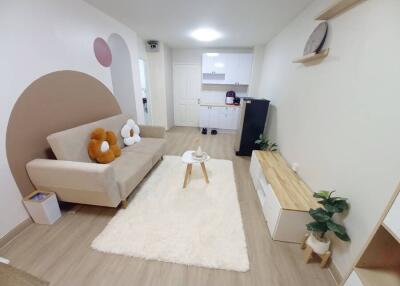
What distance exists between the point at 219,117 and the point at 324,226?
13.1 feet

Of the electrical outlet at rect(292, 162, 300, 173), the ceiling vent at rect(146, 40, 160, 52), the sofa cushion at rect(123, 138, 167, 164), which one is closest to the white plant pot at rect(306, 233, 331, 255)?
the electrical outlet at rect(292, 162, 300, 173)

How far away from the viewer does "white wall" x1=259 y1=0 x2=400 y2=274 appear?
1.01 meters

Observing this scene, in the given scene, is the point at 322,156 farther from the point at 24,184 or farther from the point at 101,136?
the point at 24,184

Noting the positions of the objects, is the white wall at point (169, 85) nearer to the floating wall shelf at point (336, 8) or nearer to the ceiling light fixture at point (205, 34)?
the ceiling light fixture at point (205, 34)

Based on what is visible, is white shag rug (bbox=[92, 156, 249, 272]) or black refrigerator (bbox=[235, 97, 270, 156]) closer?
white shag rug (bbox=[92, 156, 249, 272])

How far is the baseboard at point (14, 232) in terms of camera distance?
58.1 inches

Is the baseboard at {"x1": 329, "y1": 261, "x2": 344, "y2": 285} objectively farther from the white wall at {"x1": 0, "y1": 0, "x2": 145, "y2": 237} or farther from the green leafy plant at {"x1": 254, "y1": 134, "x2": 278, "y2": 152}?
the white wall at {"x1": 0, "y1": 0, "x2": 145, "y2": 237}

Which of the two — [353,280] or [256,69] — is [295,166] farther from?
[256,69]

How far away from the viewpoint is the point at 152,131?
3.11 meters

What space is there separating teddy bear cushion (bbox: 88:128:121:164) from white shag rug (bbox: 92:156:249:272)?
61 centimetres

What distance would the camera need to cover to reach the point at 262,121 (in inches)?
127

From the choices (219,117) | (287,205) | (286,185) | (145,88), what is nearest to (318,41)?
(286,185)

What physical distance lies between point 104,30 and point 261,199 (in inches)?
132

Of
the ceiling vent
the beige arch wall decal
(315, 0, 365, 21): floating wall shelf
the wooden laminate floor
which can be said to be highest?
the ceiling vent
